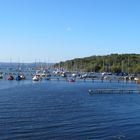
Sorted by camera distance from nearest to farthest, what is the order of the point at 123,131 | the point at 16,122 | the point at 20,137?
1. the point at 20,137
2. the point at 123,131
3. the point at 16,122

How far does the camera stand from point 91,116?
217ft

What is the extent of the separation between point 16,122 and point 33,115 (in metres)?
7.90

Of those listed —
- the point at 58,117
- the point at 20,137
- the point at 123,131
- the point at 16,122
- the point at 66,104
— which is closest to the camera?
the point at 20,137

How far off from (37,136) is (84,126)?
32.5ft

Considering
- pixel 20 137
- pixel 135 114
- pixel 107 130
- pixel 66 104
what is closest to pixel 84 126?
pixel 107 130

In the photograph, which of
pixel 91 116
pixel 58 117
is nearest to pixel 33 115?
pixel 58 117

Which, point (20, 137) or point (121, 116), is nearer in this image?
point (20, 137)

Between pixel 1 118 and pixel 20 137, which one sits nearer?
pixel 20 137

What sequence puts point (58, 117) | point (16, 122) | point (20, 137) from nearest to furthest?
point (20, 137), point (16, 122), point (58, 117)

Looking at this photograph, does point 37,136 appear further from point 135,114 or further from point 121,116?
point 135,114

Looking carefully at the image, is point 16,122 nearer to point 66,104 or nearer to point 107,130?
point 107,130

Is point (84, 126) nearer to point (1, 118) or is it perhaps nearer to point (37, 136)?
point (37, 136)

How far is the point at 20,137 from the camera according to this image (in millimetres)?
47531

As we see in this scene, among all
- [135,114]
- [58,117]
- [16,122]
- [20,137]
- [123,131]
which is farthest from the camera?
[135,114]
